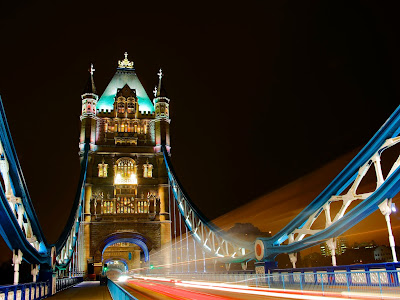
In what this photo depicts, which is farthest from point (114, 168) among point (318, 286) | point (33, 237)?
point (318, 286)

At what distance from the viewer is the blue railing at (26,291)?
12750 mm

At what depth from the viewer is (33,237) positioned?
19.5 m

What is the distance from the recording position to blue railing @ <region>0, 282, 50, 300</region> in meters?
12.8

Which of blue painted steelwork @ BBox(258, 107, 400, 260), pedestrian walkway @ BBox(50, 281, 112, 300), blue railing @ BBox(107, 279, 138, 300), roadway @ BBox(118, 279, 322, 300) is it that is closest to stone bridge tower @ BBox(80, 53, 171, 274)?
pedestrian walkway @ BBox(50, 281, 112, 300)

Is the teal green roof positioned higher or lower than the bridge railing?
higher

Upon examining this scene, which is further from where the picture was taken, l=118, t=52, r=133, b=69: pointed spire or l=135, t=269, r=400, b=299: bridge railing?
l=118, t=52, r=133, b=69: pointed spire

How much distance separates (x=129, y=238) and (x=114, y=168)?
25.9ft

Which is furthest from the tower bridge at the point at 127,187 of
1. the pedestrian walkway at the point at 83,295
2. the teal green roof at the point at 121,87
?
the pedestrian walkway at the point at 83,295

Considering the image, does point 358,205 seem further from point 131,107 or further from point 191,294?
point 131,107

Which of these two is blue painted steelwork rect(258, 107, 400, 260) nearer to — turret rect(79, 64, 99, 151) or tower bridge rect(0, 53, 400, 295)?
tower bridge rect(0, 53, 400, 295)

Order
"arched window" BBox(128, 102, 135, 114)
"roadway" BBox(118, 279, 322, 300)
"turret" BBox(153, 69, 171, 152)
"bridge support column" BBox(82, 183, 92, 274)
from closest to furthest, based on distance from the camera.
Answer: "roadway" BBox(118, 279, 322, 300)
"bridge support column" BBox(82, 183, 92, 274)
"turret" BBox(153, 69, 171, 152)
"arched window" BBox(128, 102, 135, 114)

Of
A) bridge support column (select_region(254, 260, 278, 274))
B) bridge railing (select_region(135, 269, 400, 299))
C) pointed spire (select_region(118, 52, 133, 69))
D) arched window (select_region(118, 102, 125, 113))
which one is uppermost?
pointed spire (select_region(118, 52, 133, 69))

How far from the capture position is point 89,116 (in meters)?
54.0

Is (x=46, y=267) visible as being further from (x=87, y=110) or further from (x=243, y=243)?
(x=87, y=110)
